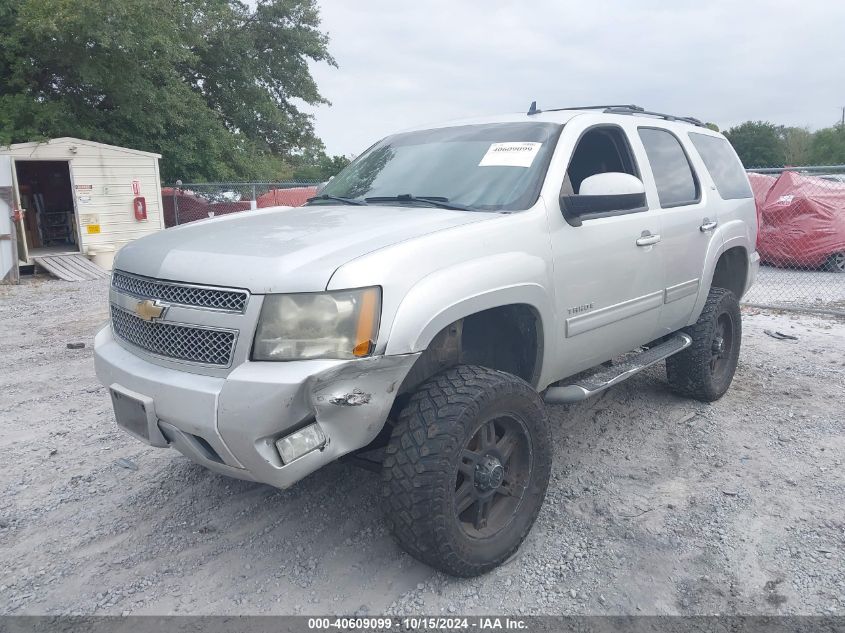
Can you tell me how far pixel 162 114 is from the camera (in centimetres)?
1822

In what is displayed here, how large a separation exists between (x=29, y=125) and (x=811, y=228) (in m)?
16.9

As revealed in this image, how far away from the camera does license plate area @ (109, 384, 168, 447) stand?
102 inches

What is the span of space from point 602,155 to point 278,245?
2360 millimetres

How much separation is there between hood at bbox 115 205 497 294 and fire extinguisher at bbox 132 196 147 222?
1293 centimetres

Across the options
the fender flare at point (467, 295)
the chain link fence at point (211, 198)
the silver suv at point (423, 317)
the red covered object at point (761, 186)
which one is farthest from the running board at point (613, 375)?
the chain link fence at point (211, 198)

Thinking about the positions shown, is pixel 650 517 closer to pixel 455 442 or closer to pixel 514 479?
pixel 514 479

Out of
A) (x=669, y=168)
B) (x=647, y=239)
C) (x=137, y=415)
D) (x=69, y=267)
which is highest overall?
(x=669, y=168)

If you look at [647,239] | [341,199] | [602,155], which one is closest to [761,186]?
[602,155]

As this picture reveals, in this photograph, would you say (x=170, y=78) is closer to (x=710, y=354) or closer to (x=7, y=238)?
(x=7, y=238)

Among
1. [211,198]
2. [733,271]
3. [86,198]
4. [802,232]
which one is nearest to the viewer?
[733,271]

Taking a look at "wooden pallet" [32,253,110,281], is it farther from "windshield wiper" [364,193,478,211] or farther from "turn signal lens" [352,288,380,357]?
"turn signal lens" [352,288,380,357]

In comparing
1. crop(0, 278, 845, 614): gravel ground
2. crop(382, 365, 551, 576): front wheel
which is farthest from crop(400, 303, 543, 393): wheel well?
crop(0, 278, 845, 614): gravel ground

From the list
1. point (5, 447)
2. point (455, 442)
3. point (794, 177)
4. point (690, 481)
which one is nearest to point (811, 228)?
point (794, 177)

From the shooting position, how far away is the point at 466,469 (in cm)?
275
